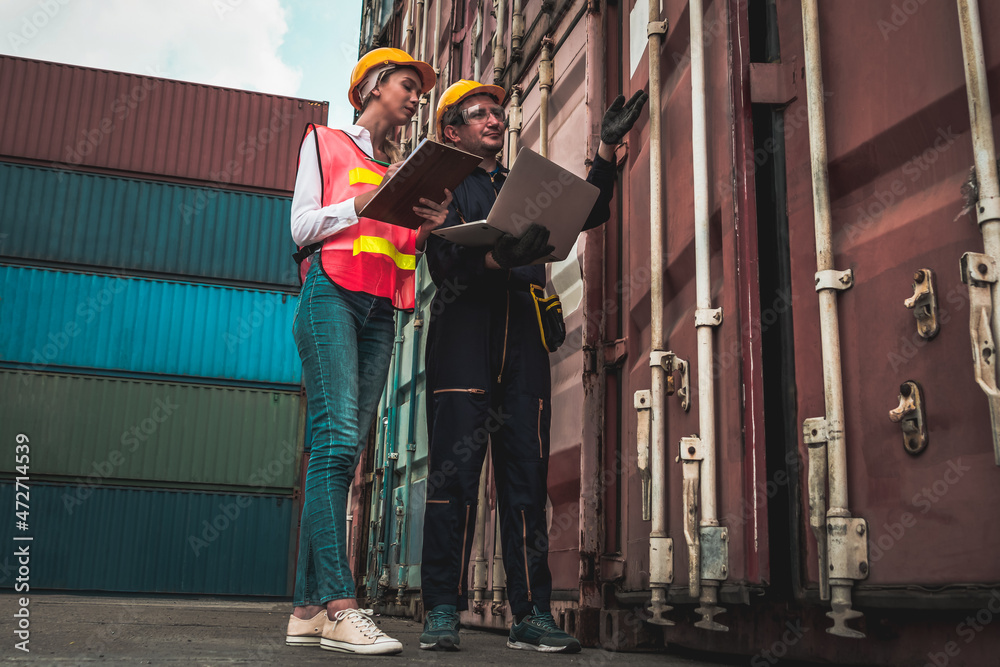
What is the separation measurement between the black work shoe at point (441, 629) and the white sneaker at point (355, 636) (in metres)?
0.23

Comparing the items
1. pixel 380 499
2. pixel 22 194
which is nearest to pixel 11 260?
pixel 22 194

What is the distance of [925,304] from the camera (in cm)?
175

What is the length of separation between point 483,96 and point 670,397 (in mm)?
1418

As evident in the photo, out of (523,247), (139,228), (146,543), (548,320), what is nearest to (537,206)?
(523,247)

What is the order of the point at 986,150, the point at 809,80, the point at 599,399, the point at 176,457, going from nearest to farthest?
the point at 986,150
the point at 809,80
the point at 599,399
the point at 176,457

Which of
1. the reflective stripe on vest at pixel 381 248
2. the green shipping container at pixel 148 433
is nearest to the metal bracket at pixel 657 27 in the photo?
the reflective stripe on vest at pixel 381 248

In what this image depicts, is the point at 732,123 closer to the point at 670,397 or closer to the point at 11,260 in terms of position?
the point at 670,397

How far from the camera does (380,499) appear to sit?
6301mm

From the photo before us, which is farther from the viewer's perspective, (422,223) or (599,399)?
(599,399)

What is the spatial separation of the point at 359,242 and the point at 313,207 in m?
0.19

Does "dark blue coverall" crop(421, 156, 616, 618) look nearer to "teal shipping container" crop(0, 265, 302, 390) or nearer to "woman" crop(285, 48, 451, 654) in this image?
"woman" crop(285, 48, 451, 654)

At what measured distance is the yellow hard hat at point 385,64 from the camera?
3.13 meters

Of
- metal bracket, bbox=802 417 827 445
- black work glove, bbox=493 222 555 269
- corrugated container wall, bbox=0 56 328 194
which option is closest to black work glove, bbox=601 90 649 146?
black work glove, bbox=493 222 555 269

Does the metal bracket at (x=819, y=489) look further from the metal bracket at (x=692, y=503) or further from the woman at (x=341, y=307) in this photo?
the woman at (x=341, y=307)
